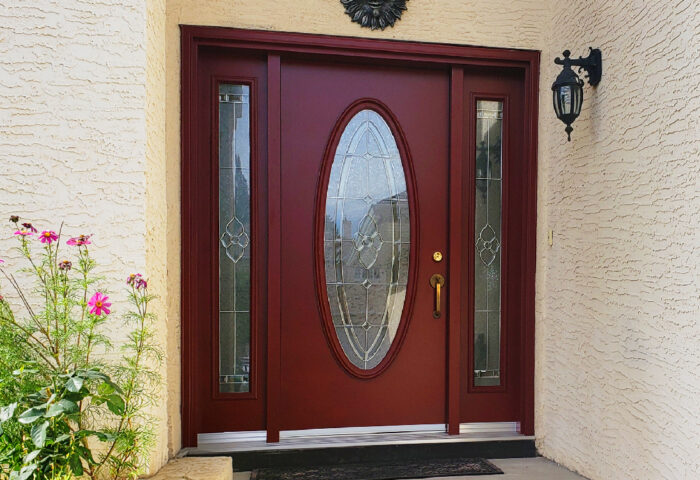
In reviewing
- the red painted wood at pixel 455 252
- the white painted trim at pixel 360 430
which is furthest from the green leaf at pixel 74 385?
the red painted wood at pixel 455 252

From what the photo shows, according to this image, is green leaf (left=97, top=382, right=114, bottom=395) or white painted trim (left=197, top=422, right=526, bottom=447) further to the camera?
white painted trim (left=197, top=422, right=526, bottom=447)

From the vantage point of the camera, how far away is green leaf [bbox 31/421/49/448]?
1.45m

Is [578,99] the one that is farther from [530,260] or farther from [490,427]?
[490,427]

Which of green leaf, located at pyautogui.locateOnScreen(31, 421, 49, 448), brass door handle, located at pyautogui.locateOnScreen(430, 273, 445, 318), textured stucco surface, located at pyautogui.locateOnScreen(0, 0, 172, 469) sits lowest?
green leaf, located at pyautogui.locateOnScreen(31, 421, 49, 448)

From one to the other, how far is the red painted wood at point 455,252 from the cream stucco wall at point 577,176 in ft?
1.83

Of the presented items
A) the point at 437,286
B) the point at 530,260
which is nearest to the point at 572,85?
the point at 530,260

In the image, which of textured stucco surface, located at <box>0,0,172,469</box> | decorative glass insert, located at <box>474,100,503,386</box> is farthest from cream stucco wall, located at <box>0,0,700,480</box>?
decorative glass insert, located at <box>474,100,503,386</box>

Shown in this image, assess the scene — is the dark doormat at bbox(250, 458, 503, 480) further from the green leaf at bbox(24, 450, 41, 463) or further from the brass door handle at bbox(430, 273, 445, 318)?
the green leaf at bbox(24, 450, 41, 463)

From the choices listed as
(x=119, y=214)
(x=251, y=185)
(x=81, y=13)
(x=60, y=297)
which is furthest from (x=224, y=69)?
(x=60, y=297)

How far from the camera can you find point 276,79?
269 centimetres

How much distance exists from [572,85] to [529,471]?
200 centimetres

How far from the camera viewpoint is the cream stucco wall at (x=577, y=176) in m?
1.93

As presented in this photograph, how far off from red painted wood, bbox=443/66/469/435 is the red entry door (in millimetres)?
52

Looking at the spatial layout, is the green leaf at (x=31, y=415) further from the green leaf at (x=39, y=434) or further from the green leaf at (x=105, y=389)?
the green leaf at (x=105, y=389)
